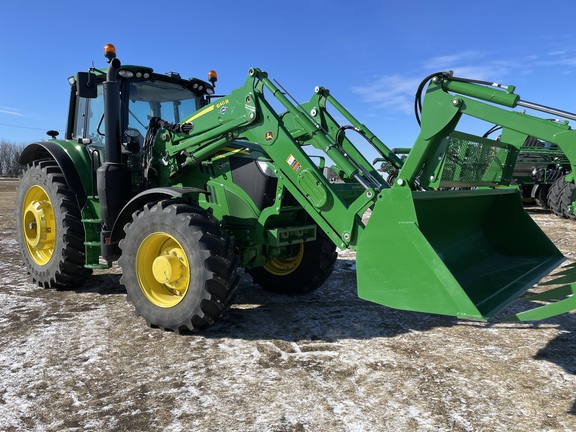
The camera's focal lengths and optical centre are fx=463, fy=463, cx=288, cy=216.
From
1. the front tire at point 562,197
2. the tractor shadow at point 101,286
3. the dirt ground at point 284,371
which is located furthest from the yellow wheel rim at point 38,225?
the front tire at point 562,197

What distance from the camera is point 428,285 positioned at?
2.88 m

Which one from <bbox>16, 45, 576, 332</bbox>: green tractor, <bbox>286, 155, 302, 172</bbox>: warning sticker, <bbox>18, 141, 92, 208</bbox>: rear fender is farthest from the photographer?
<bbox>18, 141, 92, 208</bbox>: rear fender

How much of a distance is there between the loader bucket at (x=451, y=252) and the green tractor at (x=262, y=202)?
10mm

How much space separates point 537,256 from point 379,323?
63.7 inches

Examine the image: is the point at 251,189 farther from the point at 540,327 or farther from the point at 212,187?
the point at 540,327

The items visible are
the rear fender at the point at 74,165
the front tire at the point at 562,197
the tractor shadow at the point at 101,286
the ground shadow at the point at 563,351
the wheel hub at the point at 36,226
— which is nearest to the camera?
the ground shadow at the point at 563,351

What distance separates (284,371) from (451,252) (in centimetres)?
195

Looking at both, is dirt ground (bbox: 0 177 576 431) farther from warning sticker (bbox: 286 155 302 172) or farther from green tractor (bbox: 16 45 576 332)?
warning sticker (bbox: 286 155 302 172)

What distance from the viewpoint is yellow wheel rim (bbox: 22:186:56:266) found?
17.5 ft

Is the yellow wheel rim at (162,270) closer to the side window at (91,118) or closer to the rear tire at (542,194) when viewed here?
the side window at (91,118)

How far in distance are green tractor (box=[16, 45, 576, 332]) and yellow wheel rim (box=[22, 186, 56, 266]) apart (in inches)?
0.6

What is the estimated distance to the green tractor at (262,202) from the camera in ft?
10.2

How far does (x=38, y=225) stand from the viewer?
5285 millimetres

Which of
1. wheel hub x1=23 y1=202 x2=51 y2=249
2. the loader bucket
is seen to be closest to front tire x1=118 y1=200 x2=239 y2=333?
the loader bucket
